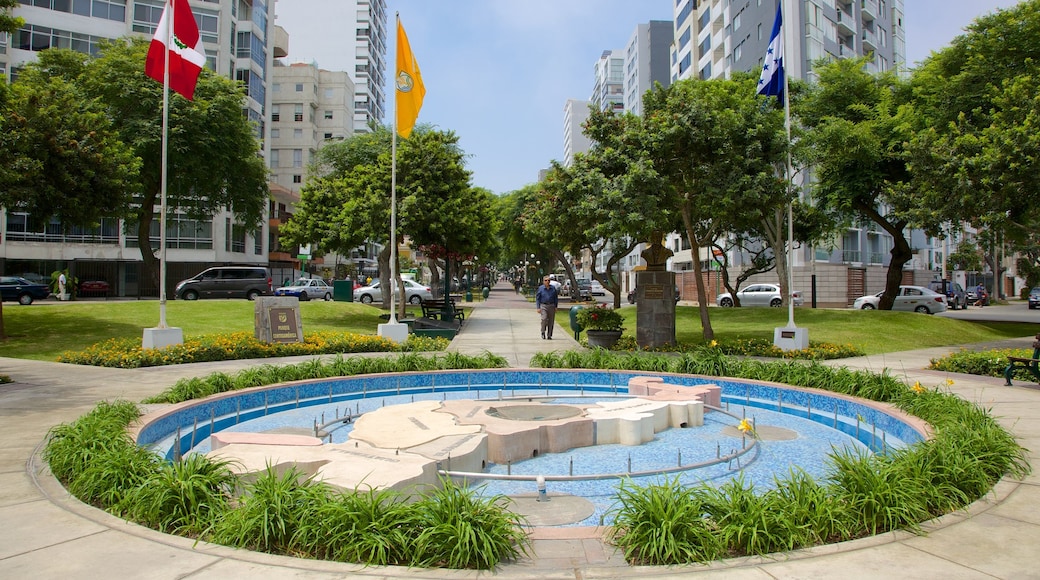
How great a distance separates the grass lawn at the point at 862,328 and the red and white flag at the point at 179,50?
15.8 metres

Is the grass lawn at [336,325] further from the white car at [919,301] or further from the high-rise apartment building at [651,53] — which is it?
the high-rise apartment building at [651,53]

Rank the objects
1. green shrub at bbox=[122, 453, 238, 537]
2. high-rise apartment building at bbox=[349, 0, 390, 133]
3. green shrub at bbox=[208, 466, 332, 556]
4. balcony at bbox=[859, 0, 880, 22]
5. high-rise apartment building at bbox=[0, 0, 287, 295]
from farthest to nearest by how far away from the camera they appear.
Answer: high-rise apartment building at bbox=[349, 0, 390, 133], balcony at bbox=[859, 0, 880, 22], high-rise apartment building at bbox=[0, 0, 287, 295], green shrub at bbox=[122, 453, 238, 537], green shrub at bbox=[208, 466, 332, 556]

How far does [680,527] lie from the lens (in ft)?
14.2

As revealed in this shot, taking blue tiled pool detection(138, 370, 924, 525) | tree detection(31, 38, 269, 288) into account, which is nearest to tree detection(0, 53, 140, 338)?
tree detection(31, 38, 269, 288)

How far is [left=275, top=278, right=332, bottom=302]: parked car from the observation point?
139ft

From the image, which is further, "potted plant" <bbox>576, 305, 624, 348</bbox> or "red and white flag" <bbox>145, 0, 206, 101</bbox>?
"potted plant" <bbox>576, 305, 624, 348</bbox>

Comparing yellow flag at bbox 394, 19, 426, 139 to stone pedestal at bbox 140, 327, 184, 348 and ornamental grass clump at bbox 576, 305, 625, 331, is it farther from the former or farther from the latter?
stone pedestal at bbox 140, 327, 184, 348

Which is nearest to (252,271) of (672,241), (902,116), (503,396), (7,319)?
(7,319)

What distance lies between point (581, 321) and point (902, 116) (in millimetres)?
17785

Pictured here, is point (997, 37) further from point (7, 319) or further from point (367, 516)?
point (7, 319)

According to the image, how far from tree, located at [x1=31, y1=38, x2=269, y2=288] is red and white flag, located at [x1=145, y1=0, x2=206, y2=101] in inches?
543

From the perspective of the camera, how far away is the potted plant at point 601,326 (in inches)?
730

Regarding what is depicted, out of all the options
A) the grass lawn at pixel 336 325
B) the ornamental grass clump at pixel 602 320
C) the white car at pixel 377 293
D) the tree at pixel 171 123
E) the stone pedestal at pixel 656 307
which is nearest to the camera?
the stone pedestal at pixel 656 307

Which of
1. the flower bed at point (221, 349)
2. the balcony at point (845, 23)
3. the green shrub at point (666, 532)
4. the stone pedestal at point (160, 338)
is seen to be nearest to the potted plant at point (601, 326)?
the flower bed at point (221, 349)
